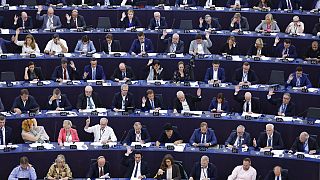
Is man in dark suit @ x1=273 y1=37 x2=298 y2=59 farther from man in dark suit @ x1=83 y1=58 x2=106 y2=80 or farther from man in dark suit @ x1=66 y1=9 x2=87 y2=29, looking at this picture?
man in dark suit @ x1=66 y1=9 x2=87 y2=29

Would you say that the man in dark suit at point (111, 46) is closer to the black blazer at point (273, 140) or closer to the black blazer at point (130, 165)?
the black blazer at point (130, 165)

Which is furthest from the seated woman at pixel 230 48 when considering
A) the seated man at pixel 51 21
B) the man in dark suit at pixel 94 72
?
the seated man at pixel 51 21

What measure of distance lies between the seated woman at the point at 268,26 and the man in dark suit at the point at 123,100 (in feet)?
16.8

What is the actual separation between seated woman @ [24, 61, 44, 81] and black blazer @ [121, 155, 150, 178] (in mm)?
4108

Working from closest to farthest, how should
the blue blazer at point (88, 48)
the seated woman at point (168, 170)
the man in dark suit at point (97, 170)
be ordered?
the seated woman at point (168, 170) → the man in dark suit at point (97, 170) → the blue blazer at point (88, 48)

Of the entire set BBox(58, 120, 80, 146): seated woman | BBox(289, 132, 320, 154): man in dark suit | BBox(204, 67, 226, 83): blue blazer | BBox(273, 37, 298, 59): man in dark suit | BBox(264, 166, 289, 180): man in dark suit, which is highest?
BBox(273, 37, 298, 59): man in dark suit

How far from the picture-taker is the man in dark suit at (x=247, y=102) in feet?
68.3

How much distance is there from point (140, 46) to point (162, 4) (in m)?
2.36

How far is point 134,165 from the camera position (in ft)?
61.6

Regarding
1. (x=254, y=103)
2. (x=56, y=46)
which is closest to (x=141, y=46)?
(x=56, y=46)

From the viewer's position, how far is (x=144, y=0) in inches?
1023

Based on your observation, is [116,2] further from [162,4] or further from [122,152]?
[122,152]

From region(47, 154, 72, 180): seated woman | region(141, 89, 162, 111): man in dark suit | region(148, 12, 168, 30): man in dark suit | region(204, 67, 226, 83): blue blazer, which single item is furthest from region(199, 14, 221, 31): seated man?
region(47, 154, 72, 180): seated woman

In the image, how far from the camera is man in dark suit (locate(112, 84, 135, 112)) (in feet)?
68.2
